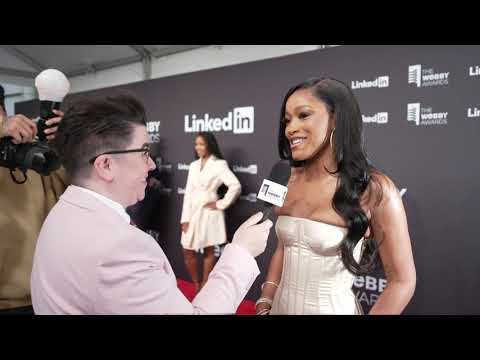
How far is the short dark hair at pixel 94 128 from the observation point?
90 centimetres

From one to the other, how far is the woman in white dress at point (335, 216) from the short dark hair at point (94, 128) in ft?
1.98

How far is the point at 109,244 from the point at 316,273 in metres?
0.79

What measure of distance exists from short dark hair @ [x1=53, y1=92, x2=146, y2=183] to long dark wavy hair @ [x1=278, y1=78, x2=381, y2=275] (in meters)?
0.61

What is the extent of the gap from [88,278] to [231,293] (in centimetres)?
34

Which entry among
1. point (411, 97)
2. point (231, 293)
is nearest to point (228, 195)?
point (411, 97)

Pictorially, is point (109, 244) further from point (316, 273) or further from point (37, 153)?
point (316, 273)

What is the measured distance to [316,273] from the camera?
4.29ft

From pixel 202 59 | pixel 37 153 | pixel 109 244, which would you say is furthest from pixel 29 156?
pixel 202 59

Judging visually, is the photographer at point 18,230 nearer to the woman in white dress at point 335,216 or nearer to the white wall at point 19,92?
the white wall at point 19,92

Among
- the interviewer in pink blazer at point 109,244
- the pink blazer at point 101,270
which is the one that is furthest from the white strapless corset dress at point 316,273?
the pink blazer at point 101,270

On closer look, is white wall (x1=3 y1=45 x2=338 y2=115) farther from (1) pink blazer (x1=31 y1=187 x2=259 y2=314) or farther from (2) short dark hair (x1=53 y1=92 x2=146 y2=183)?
(1) pink blazer (x1=31 y1=187 x2=259 y2=314)
